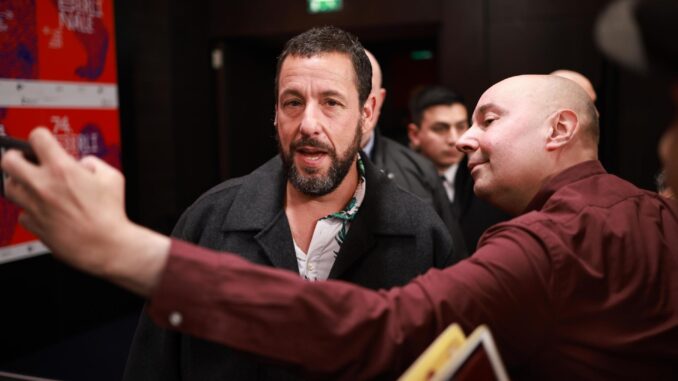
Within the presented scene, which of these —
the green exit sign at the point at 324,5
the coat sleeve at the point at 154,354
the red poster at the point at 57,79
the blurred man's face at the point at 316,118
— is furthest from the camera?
the green exit sign at the point at 324,5

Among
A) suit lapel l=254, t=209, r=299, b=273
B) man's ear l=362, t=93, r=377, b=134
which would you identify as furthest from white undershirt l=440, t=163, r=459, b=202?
suit lapel l=254, t=209, r=299, b=273

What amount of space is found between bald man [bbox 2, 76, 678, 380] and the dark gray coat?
1.01 feet

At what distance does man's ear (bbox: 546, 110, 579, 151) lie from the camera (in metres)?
1.38

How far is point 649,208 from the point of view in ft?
4.04

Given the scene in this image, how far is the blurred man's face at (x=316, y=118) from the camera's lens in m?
1.67

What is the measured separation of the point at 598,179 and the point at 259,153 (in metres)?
5.12

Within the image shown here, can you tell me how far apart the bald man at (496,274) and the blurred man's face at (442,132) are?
2295mm

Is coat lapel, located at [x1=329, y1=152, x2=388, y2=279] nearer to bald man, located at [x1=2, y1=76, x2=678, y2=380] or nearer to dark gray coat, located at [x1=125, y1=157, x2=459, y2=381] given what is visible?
dark gray coat, located at [x1=125, y1=157, x2=459, y2=381]

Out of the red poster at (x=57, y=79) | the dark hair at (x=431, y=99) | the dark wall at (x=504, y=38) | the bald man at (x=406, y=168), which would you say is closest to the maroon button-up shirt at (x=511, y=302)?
the bald man at (x=406, y=168)

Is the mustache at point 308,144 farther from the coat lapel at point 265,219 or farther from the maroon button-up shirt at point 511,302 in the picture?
the maroon button-up shirt at point 511,302

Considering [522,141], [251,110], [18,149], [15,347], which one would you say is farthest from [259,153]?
[18,149]

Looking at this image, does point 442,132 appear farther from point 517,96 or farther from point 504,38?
point 517,96

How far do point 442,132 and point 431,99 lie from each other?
226 millimetres

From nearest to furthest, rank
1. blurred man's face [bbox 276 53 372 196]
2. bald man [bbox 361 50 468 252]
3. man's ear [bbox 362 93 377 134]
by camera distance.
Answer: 1. blurred man's face [bbox 276 53 372 196]
2. man's ear [bbox 362 93 377 134]
3. bald man [bbox 361 50 468 252]
